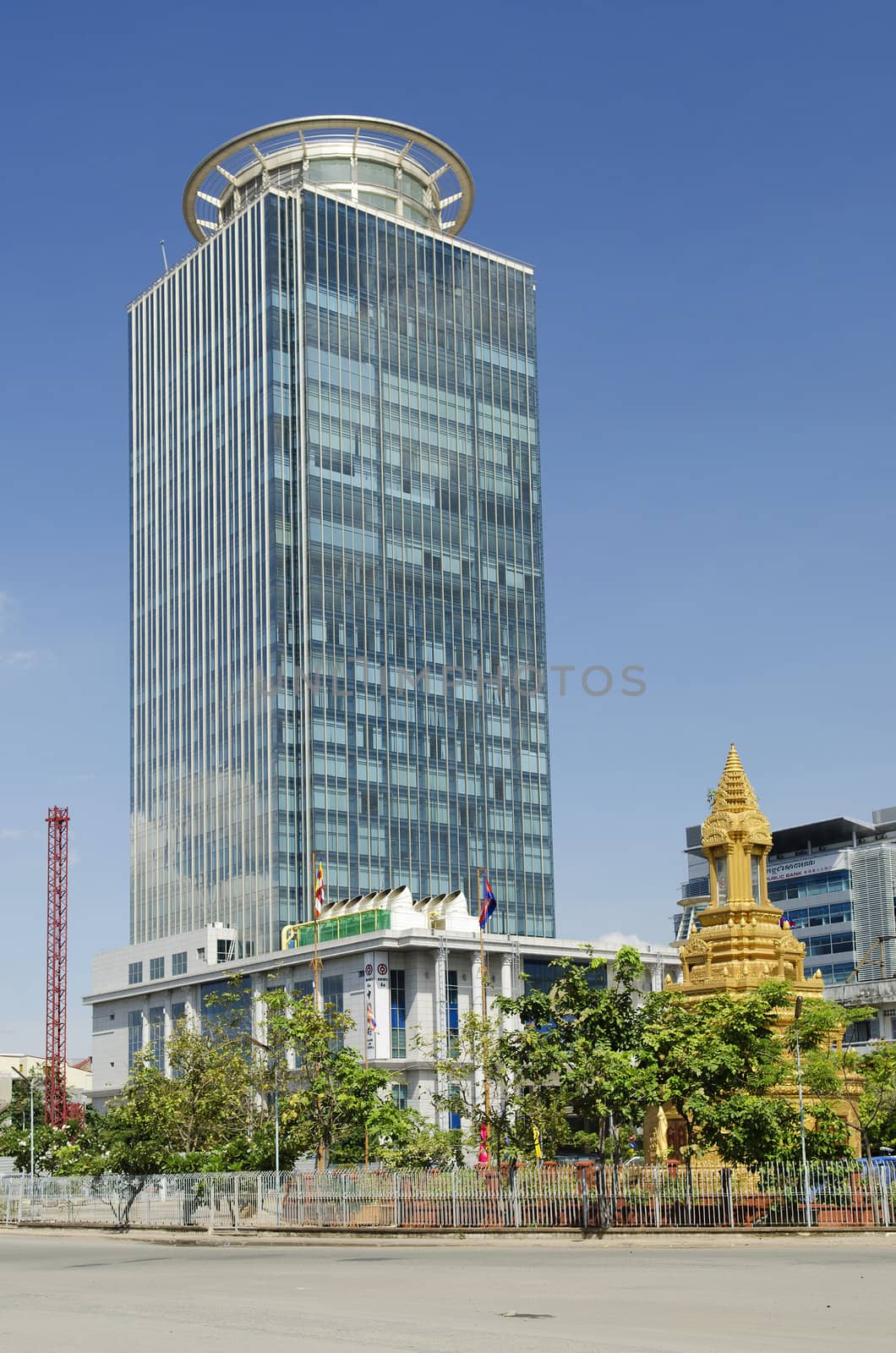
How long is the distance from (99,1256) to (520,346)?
10925 centimetres

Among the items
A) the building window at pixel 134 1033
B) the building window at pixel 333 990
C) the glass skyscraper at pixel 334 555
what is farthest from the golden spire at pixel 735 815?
the building window at pixel 134 1033

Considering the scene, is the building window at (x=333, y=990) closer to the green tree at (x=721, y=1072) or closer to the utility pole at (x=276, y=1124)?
the utility pole at (x=276, y=1124)

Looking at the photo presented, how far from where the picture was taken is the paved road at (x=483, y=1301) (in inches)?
825

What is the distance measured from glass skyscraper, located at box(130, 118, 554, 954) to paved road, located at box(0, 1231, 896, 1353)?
8067 centimetres

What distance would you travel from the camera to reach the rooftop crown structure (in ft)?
180

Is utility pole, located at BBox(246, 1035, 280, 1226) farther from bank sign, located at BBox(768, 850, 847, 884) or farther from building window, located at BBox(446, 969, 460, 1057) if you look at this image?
bank sign, located at BBox(768, 850, 847, 884)

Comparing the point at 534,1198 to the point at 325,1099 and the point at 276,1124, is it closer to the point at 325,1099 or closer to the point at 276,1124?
the point at 276,1124

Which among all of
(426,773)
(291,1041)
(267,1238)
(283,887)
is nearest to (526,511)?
(426,773)

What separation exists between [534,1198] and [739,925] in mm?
14673

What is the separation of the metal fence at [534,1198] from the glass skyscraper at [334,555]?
5940 cm

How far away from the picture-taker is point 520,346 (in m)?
142

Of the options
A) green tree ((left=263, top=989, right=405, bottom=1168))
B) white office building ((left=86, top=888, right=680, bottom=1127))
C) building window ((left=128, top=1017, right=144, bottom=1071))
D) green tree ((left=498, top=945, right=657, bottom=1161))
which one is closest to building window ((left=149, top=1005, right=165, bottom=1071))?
white office building ((left=86, top=888, right=680, bottom=1127))

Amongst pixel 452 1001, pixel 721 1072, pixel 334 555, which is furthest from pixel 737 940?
pixel 334 555

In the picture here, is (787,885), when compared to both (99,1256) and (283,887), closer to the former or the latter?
(283,887)
